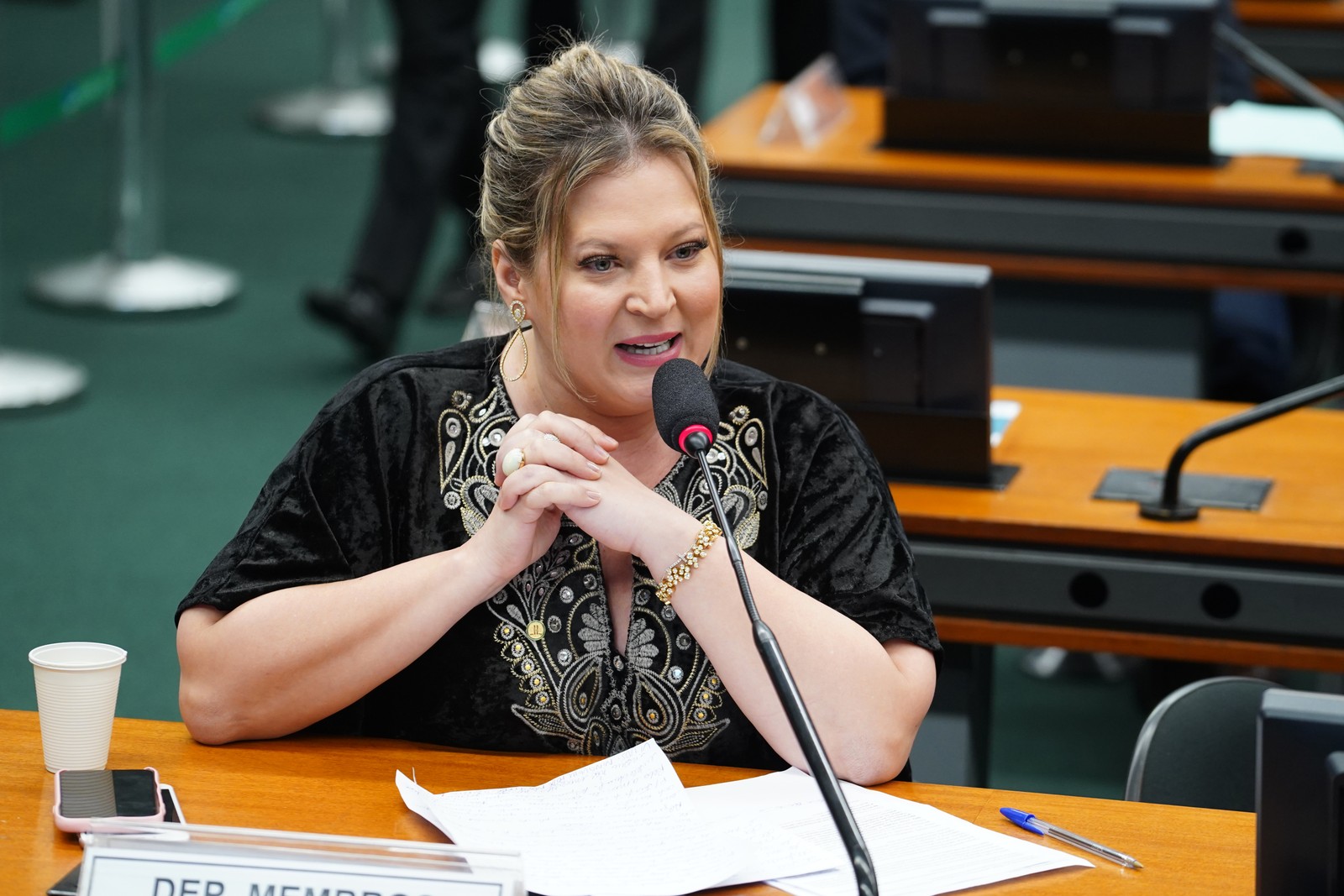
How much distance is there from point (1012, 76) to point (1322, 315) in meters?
1.15

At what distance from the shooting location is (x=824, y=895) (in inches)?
54.2

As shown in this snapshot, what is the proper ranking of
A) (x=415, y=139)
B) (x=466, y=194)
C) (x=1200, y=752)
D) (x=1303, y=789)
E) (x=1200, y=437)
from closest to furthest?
(x=1303, y=789), (x=1200, y=752), (x=1200, y=437), (x=415, y=139), (x=466, y=194)

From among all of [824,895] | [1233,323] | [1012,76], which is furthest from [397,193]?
[824,895]

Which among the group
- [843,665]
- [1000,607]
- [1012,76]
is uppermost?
[1012,76]

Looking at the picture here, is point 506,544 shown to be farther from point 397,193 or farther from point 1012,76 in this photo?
point 397,193

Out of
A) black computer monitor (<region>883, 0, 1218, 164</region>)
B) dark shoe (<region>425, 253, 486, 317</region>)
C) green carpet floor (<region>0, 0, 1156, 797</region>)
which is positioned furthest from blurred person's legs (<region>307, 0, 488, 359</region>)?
black computer monitor (<region>883, 0, 1218, 164</region>)

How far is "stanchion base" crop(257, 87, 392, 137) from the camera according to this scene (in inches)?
269

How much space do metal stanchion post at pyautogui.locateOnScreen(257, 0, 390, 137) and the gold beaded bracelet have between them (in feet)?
17.5

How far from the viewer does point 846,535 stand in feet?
5.86

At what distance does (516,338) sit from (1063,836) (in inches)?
28.3

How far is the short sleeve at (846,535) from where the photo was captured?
1.73 meters

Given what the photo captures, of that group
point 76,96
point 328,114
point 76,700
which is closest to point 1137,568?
point 76,700

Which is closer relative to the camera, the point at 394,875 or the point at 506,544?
the point at 394,875

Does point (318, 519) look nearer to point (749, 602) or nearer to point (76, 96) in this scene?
point (749, 602)
